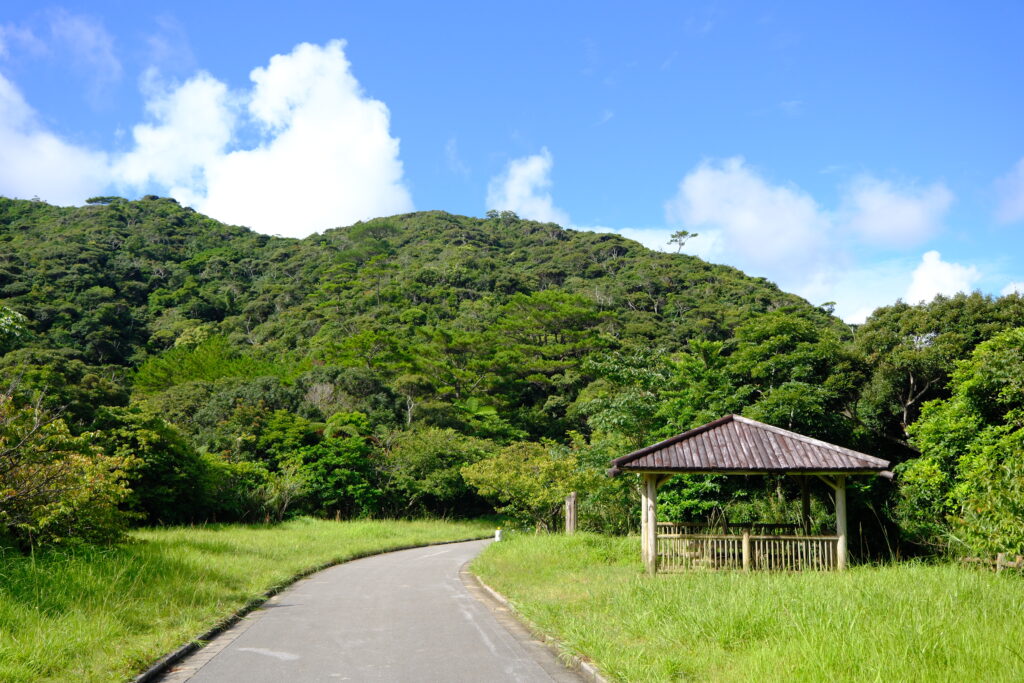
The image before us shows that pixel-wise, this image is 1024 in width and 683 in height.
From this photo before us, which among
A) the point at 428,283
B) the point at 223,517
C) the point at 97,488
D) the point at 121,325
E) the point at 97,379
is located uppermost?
the point at 428,283

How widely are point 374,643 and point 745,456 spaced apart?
8.99 metres

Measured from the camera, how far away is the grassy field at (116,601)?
6684 mm

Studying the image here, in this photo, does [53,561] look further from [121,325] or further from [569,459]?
[121,325]

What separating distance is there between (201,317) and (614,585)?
6652 cm

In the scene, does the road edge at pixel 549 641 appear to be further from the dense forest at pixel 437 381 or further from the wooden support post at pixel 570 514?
the wooden support post at pixel 570 514

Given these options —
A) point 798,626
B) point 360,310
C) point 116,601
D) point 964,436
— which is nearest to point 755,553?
point 964,436

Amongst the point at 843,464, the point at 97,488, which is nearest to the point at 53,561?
the point at 97,488

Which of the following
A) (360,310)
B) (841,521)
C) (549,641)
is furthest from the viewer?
(360,310)

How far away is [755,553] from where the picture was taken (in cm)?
1469

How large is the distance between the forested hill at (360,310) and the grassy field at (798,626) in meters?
30.8

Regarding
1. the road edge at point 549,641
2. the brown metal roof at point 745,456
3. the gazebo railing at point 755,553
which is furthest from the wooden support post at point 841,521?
the road edge at point 549,641

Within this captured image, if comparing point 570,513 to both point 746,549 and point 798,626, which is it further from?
point 798,626

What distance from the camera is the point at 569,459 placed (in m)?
25.6

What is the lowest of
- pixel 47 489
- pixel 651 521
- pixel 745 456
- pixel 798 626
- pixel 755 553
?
pixel 755 553
